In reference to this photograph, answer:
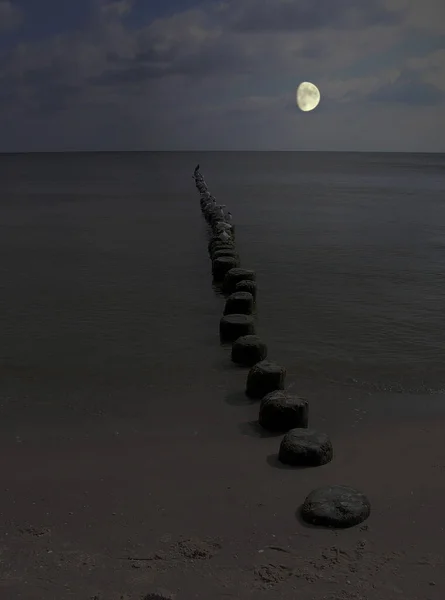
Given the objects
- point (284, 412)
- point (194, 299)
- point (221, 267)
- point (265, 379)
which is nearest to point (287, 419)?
point (284, 412)

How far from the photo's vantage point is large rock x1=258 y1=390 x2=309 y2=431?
257 inches

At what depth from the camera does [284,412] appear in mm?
6535

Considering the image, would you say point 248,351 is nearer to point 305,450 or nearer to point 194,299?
point 305,450

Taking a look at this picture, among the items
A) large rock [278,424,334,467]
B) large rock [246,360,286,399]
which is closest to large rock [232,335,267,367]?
large rock [246,360,286,399]

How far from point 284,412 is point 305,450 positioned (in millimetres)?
674

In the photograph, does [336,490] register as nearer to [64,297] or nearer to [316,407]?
[316,407]

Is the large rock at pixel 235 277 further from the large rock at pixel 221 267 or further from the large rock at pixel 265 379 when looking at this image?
the large rock at pixel 265 379

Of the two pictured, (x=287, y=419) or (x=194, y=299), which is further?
(x=194, y=299)

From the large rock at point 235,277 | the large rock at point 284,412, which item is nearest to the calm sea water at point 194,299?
the large rock at point 235,277

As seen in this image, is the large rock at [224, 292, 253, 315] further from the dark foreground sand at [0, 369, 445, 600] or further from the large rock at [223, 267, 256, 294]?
the dark foreground sand at [0, 369, 445, 600]

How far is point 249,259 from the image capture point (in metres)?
16.9

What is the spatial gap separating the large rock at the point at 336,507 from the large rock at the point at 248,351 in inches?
136

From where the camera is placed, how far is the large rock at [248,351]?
8617 millimetres

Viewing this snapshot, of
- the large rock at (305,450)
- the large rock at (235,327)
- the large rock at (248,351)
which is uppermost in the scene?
the large rock at (235,327)
